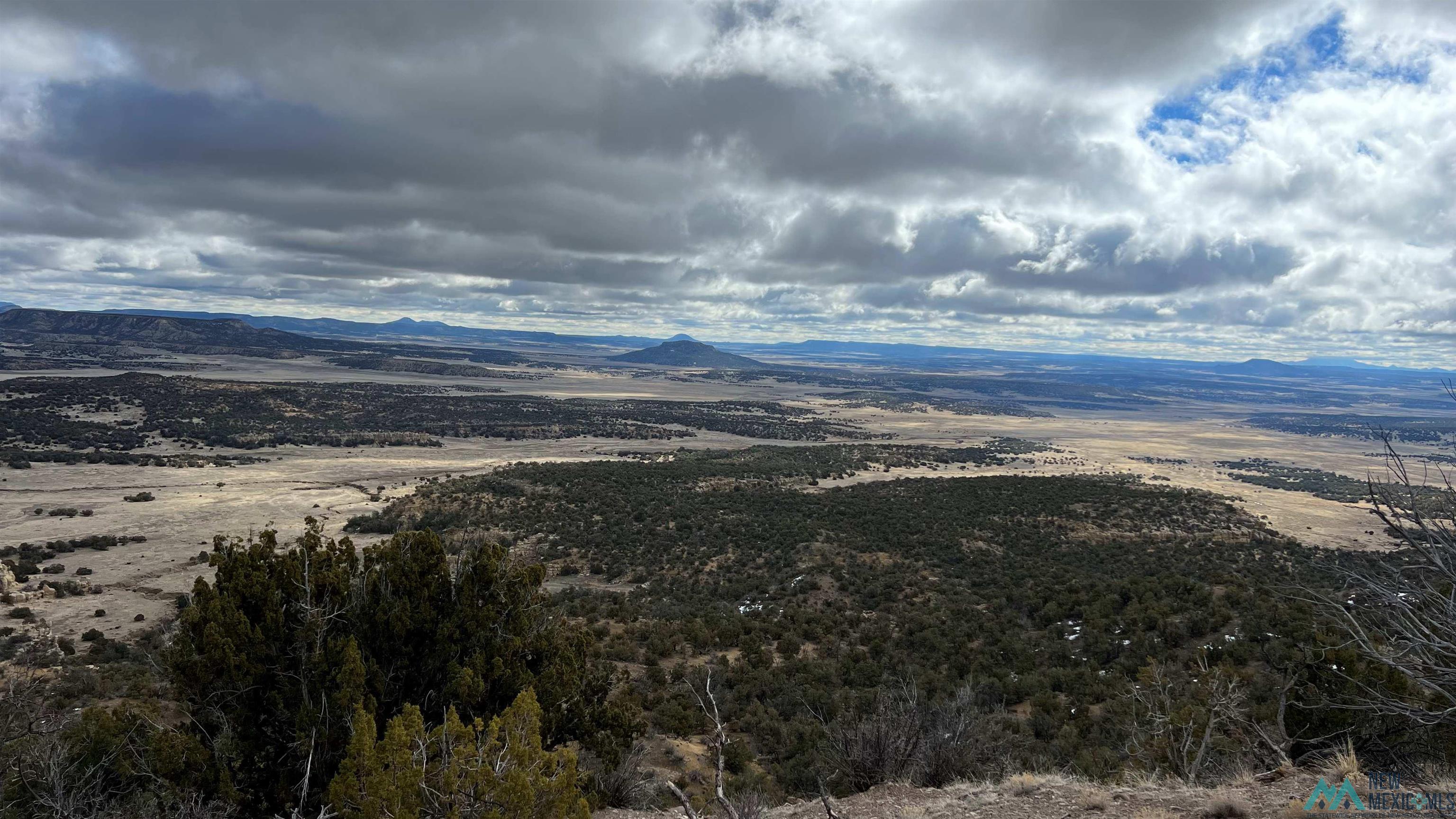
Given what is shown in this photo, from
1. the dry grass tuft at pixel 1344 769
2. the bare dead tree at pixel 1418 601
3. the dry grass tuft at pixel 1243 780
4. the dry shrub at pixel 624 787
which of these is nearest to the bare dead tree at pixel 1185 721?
the dry grass tuft at pixel 1243 780

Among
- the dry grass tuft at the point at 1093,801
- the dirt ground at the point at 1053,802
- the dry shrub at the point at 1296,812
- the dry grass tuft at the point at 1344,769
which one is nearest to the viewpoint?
the dry shrub at the point at 1296,812

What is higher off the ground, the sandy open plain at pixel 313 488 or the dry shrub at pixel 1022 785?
the dry shrub at pixel 1022 785

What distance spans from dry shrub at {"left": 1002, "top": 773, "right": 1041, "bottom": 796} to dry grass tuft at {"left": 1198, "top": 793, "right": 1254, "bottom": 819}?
1863 millimetres

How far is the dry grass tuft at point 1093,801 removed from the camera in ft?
24.9

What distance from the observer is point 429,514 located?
37562mm

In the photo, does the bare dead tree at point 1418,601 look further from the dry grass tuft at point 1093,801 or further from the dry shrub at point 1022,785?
the dry shrub at point 1022,785

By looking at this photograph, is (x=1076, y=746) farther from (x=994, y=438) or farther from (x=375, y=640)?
(x=994, y=438)

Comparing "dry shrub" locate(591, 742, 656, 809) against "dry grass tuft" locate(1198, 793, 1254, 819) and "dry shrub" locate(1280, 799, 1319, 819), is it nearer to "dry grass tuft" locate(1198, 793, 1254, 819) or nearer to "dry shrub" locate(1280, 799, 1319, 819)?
"dry grass tuft" locate(1198, 793, 1254, 819)

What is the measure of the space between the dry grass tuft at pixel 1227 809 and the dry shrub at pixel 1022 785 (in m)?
1.86

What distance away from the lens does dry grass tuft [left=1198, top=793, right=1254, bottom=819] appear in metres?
6.71

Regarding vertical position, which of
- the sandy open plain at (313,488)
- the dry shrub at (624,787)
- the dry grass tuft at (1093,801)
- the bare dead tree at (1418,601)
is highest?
the bare dead tree at (1418,601)

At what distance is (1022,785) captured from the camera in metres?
8.49

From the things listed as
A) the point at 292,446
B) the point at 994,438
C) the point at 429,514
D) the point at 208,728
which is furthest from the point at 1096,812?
the point at 994,438

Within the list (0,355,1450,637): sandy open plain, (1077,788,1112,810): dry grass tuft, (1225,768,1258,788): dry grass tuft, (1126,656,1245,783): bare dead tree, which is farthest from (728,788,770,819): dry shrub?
(1225,768,1258,788): dry grass tuft
